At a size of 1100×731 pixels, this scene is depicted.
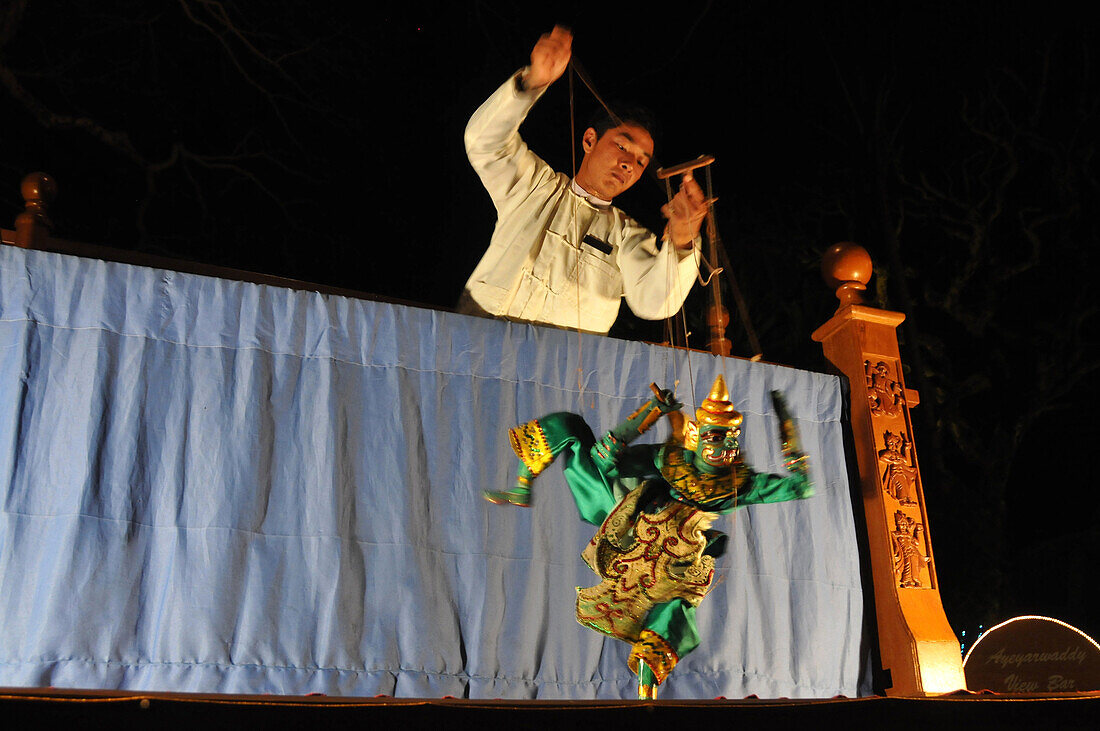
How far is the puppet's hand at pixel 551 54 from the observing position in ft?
8.50

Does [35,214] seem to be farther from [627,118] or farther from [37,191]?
[627,118]

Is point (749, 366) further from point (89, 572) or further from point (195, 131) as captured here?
point (195, 131)

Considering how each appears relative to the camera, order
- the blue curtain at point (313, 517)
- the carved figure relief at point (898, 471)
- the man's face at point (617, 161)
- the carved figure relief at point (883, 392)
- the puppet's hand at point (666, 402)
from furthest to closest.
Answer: the man's face at point (617, 161)
the carved figure relief at point (883, 392)
the carved figure relief at point (898, 471)
the puppet's hand at point (666, 402)
the blue curtain at point (313, 517)

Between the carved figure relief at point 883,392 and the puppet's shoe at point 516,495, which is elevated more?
the carved figure relief at point 883,392

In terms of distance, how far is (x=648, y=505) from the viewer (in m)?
2.47

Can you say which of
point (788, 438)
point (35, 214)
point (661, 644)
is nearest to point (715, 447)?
point (788, 438)

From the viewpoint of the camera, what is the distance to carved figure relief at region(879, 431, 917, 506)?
2.75 metres

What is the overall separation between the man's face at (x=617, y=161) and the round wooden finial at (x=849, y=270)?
2.09 ft

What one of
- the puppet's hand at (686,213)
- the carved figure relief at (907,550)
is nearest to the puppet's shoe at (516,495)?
the puppet's hand at (686,213)

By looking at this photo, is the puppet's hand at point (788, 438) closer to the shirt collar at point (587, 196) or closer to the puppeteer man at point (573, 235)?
the puppeteer man at point (573, 235)

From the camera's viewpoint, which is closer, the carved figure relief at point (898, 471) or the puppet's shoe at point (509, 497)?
the puppet's shoe at point (509, 497)

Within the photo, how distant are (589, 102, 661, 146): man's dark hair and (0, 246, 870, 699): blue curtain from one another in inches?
30.4

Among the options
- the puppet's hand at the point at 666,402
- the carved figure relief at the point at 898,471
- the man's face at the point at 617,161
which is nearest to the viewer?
the puppet's hand at the point at 666,402

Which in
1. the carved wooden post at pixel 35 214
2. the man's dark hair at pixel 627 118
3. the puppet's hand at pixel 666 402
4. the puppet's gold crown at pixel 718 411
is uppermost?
the man's dark hair at pixel 627 118
